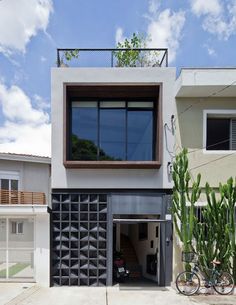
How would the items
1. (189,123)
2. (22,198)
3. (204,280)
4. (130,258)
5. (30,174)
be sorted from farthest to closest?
(30,174)
(130,258)
(22,198)
(189,123)
(204,280)

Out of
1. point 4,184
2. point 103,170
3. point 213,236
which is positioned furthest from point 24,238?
point 213,236

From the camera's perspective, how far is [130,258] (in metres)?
13.1

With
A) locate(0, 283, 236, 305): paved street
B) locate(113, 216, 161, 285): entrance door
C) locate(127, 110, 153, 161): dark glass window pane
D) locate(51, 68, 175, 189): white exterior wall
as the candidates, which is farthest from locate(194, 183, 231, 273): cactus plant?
locate(127, 110, 153, 161): dark glass window pane

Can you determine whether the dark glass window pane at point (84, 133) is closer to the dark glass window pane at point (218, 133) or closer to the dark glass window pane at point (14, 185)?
the dark glass window pane at point (218, 133)

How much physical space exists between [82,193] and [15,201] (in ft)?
8.46

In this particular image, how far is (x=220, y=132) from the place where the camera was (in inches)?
421

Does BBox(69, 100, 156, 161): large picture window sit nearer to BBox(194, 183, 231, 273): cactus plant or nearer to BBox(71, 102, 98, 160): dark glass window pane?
BBox(71, 102, 98, 160): dark glass window pane

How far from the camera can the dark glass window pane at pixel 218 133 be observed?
10.6m

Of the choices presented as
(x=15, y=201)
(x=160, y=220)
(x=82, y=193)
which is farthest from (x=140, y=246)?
(x=15, y=201)

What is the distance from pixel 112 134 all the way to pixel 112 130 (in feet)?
0.47

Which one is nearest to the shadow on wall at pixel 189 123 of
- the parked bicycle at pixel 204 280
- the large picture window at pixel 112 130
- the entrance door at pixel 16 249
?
the large picture window at pixel 112 130

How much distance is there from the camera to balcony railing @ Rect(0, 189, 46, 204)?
427 inches

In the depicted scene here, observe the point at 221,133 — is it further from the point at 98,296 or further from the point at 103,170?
the point at 98,296

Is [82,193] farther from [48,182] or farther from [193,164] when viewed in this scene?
[48,182]
